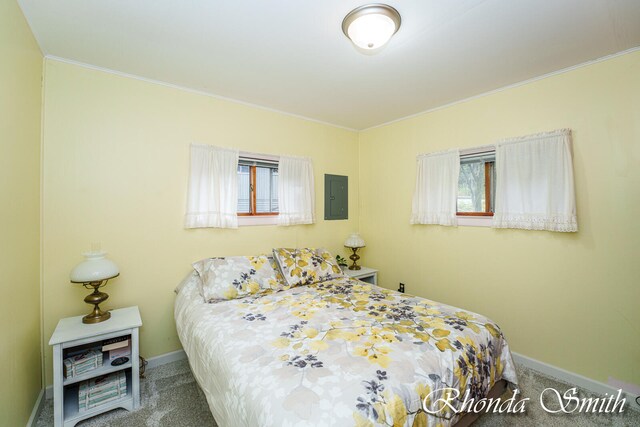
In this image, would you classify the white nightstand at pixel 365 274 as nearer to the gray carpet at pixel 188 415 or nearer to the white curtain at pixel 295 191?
the white curtain at pixel 295 191

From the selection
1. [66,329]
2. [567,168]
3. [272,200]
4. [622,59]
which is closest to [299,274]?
[272,200]

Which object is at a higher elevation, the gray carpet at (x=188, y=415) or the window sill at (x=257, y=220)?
the window sill at (x=257, y=220)

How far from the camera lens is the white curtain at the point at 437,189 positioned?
2.74 metres

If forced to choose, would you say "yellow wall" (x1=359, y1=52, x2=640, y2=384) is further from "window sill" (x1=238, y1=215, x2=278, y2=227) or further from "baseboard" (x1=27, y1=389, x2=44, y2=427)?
"baseboard" (x1=27, y1=389, x2=44, y2=427)

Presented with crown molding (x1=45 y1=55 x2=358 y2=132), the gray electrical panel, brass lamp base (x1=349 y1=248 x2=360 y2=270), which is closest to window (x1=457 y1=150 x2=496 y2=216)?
brass lamp base (x1=349 y1=248 x2=360 y2=270)

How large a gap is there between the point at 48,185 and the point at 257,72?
1782 millimetres

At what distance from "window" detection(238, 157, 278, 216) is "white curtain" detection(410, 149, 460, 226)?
1.65 m

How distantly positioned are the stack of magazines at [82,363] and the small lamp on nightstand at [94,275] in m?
0.21

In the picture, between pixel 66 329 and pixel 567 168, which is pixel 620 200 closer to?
pixel 567 168

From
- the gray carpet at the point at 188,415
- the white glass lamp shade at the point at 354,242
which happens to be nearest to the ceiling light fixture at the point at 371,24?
the white glass lamp shade at the point at 354,242

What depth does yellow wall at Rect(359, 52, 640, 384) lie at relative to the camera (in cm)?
188

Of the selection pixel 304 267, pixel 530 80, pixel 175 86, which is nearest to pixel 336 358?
pixel 304 267

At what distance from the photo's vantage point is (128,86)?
7.29 ft

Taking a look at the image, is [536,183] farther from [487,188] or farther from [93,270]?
[93,270]
